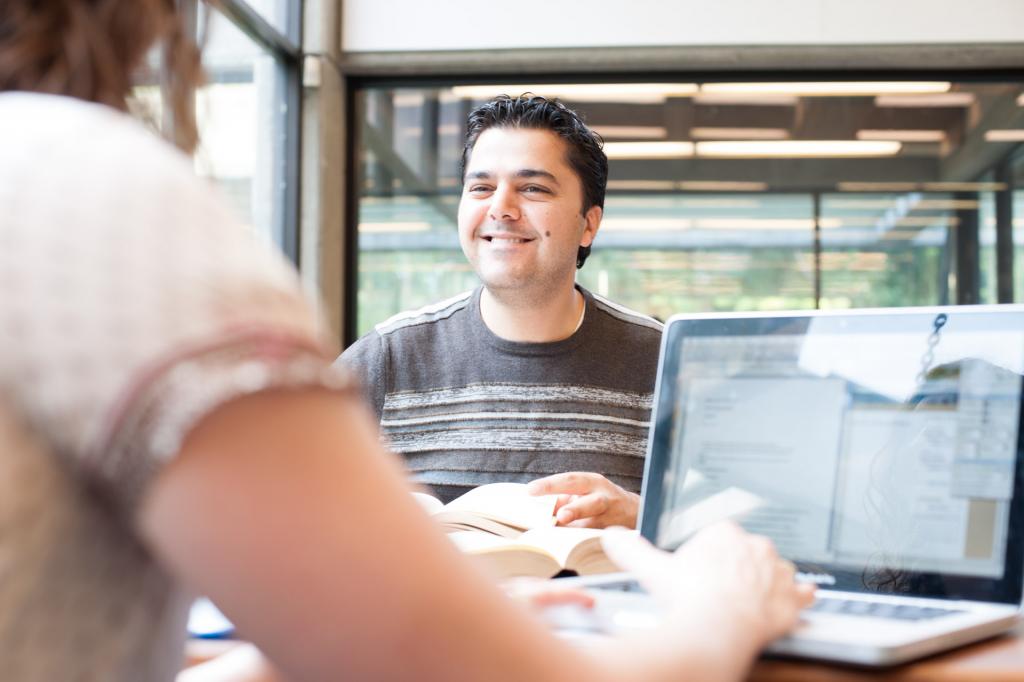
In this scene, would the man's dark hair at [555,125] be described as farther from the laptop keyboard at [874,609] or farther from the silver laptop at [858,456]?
the laptop keyboard at [874,609]

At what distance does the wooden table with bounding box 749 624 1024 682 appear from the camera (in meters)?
0.67

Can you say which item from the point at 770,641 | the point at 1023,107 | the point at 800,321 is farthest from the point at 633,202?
the point at 770,641

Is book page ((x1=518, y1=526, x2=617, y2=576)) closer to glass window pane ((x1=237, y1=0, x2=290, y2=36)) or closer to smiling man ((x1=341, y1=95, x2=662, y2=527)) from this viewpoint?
smiling man ((x1=341, y1=95, x2=662, y2=527))

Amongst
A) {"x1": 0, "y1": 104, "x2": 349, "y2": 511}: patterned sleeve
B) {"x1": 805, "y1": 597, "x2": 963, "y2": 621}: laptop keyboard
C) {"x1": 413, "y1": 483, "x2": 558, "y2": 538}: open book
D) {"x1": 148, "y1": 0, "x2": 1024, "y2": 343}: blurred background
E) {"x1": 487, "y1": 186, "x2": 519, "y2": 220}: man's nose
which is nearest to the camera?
{"x1": 0, "y1": 104, "x2": 349, "y2": 511}: patterned sleeve

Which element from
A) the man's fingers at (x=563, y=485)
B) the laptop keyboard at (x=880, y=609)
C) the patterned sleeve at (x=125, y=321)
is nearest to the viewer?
the patterned sleeve at (x=125, y=321)

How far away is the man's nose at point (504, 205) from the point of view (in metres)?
2.23

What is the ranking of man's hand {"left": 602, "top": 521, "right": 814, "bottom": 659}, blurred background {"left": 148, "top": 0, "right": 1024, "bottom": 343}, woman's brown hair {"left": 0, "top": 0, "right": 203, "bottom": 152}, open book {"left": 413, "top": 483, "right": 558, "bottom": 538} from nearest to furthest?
woman's brown hair {"left": 0, "top": 0, "right": 203, "bottom": 152}
man's hand {"left": 602, "top": 521, "right": 814, "bottom": 659}
open book {"left": 413, "top": 483, "right": 558, "bottom": 538}
blurred background {"left": 148, "top": 0, "right": 1024, "bottom": 343}

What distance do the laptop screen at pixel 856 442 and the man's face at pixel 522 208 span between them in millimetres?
1158

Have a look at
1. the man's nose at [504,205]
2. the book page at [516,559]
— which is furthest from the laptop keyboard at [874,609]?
the man's nose at [504,205]

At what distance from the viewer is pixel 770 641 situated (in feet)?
2.24

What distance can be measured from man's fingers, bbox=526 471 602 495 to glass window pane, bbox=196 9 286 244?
2081 millimetres

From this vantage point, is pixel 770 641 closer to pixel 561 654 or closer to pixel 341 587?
pixel 561 654

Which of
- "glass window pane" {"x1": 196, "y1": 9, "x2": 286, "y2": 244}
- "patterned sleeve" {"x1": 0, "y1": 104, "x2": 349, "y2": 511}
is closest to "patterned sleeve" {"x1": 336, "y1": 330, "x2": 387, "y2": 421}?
"glass window pane" {"x1": 196, "y1": 9, "x2": 286, "y2": 244}

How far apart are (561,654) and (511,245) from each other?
1761 mm
